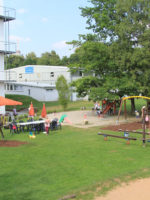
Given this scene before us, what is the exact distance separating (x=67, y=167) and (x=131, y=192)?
121 inches

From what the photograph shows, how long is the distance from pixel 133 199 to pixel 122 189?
0.69 metres

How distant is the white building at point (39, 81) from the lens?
47938mm

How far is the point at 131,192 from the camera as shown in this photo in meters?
7.44

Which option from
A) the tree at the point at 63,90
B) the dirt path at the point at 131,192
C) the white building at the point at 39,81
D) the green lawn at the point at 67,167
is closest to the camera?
the dirt path at the point at 131,192

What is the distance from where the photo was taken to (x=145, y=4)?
76.5 ft

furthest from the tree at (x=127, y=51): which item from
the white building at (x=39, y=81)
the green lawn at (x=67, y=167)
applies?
the white building at (x=39, y=81)

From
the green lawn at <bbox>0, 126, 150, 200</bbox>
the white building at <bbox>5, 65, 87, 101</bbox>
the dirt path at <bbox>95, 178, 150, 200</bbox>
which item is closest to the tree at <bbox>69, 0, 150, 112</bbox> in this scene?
the green lawn at <bbox>0, 126, 150, 200</bbox>

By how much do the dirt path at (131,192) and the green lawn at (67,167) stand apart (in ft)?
1.12

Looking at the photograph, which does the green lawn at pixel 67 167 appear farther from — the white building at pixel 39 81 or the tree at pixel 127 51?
the white building at pixel 39 81

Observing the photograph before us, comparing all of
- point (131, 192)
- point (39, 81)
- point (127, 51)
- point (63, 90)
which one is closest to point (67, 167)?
point (131, 192)

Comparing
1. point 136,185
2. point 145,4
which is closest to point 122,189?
point 136,185

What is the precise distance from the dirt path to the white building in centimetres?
3816

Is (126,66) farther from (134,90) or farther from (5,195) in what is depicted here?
(5,195)

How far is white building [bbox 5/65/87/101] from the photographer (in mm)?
47938
